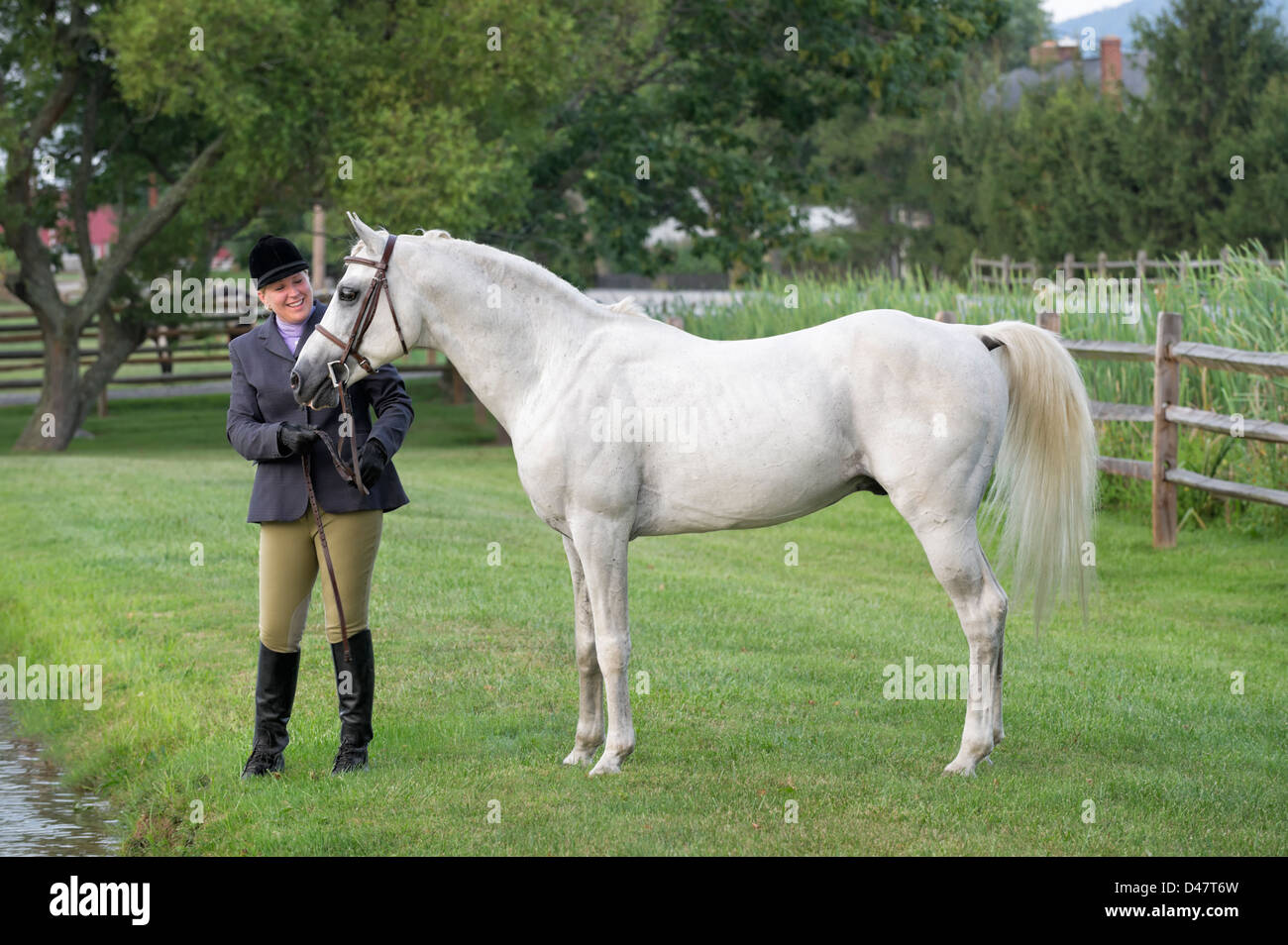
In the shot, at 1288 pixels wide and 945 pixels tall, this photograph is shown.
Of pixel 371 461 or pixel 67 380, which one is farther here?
pixel 67 380

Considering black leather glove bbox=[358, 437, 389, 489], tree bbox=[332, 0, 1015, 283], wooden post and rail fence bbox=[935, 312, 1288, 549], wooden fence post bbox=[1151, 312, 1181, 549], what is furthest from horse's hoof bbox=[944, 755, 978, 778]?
tree bbox=[332, 0, 1015, 283]

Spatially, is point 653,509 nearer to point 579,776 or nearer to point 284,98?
point 579,776

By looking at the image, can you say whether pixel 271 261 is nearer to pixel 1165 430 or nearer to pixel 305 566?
pixel 305 566

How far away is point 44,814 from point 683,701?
2.79m

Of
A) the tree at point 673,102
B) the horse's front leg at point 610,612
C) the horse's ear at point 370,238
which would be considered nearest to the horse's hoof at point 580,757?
the horse's front leg at point 610,612

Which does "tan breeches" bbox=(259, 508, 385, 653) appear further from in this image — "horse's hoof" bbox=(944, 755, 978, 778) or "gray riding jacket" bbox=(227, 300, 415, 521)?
"horse's hoof" bbox=(944, 755, 978, 778)

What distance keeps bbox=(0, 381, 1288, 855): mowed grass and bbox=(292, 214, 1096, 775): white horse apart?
514 millimetres

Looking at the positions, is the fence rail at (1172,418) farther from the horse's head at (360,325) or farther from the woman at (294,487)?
the horse's head at (360,325)

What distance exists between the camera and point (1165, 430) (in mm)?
11102

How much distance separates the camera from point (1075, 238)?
34.5 meters

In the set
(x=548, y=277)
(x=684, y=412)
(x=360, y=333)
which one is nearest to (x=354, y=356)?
(x=360, y=333)

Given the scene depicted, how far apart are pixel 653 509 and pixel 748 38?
1756 cm

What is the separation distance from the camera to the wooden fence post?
11.0 metres
